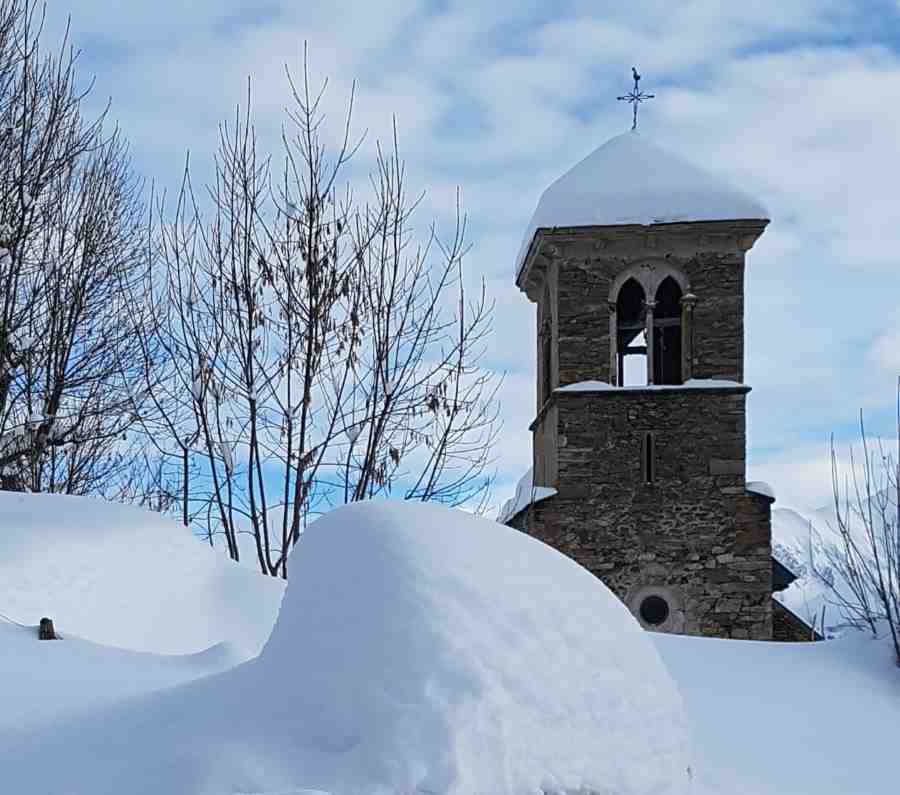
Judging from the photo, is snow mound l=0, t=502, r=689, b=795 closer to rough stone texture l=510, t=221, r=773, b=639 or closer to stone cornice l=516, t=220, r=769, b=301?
rough stone texture l=510, t=221, r=773, b=639

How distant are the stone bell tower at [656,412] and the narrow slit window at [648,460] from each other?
0.01m

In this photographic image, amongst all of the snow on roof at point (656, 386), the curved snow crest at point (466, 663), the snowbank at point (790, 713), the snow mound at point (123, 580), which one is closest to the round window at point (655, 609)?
the snow on roof at point (656, 386)

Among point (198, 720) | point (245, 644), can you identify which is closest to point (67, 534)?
point (245, 644)

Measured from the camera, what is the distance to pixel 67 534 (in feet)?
20.7

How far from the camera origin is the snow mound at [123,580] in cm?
592

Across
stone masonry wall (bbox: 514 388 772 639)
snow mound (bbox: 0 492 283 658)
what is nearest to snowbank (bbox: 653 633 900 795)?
snow mound (bbox: 0 492 283 658)

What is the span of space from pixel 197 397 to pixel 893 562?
5.27 meters

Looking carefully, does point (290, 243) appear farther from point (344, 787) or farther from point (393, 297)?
point (344, 787)

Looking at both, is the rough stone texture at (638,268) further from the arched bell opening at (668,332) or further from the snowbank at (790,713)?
the snowbank at (790,713)

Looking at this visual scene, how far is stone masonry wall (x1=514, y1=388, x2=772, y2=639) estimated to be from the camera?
42.5 ft

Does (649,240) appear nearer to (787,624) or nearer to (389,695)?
(787,624)

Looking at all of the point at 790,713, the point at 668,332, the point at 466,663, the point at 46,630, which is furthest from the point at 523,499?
the point at 466,663

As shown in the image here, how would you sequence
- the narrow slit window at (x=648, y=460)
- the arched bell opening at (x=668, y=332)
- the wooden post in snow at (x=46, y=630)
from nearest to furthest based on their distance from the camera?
the wooden post in snow at (x=46, y=630) → the narrow slit window at (x=648, y=460) → the arched bell opening at (x=668, y=332)

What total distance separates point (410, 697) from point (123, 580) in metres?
3.79
